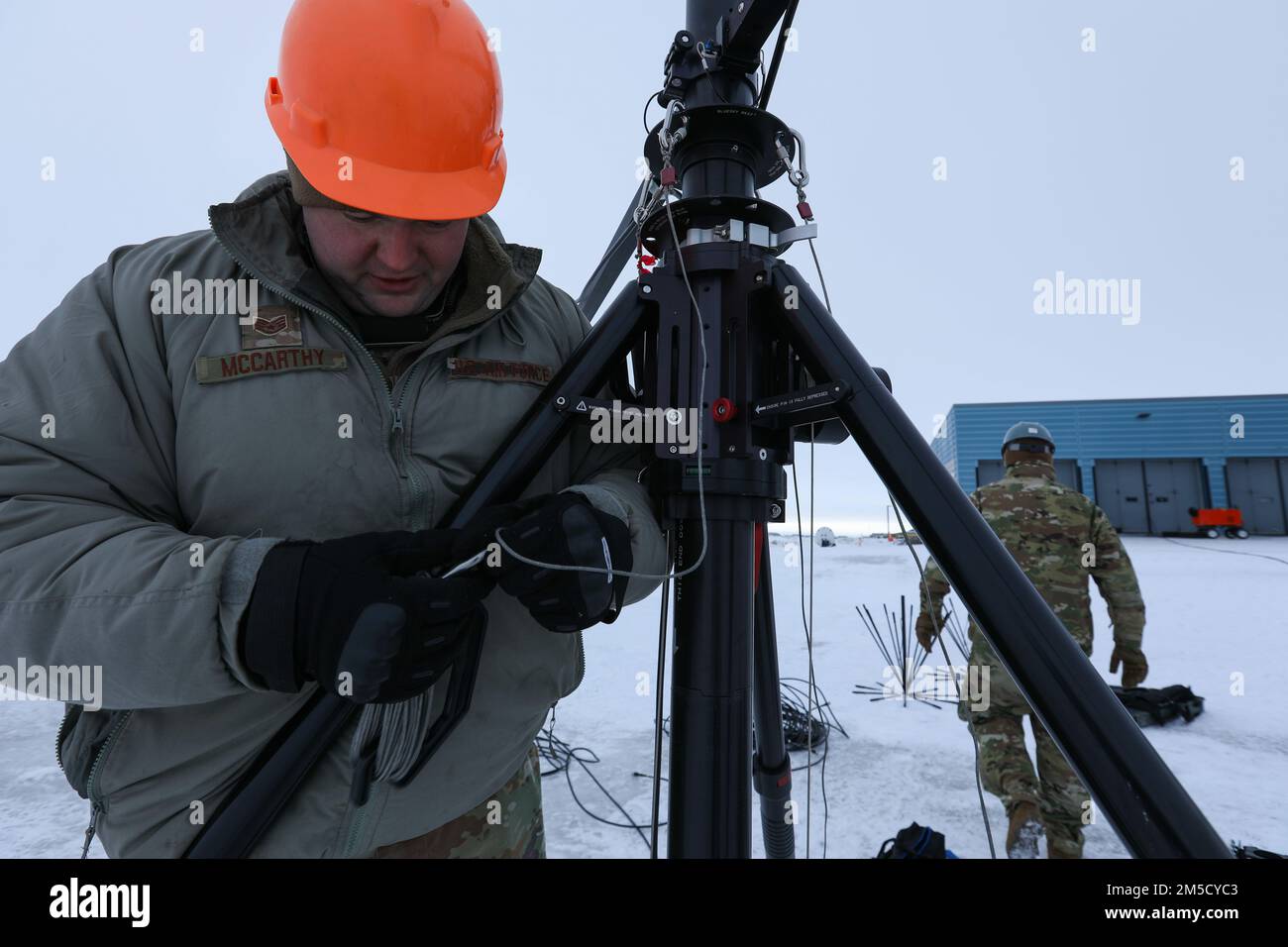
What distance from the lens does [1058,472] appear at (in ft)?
68.8

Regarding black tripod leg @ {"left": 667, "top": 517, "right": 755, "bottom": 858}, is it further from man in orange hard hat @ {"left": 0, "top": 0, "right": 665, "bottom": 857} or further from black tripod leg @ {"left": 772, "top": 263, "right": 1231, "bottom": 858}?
black tripod leg @ {"left": 772, "top": 263, "right": 1231, "bottom": 858}

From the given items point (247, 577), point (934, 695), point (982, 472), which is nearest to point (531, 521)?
point (247, 577)

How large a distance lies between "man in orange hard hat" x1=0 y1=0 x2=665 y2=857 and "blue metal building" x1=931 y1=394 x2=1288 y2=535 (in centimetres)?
2133

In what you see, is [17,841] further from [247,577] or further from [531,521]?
[531,521]

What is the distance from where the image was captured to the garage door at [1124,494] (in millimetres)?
20234

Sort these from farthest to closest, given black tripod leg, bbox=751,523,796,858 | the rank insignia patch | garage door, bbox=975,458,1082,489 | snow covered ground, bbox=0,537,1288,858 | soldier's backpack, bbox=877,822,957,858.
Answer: garage door, bbox=975,458,1082,489
snow covered ground, bbox=0,537,1288,858
soldier's backpack, bbox=877,822,957,858
black tripod leg, bbox=751,523,796,858
the rank insignia patch

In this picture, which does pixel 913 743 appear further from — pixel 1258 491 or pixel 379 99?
pixel 1258 491

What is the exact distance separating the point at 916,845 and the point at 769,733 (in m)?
1.40

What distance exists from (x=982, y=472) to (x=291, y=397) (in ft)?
87.0

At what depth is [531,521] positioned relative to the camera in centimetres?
92

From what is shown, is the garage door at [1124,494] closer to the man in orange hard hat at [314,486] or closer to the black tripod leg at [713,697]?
the black tripod leg at [713,697]

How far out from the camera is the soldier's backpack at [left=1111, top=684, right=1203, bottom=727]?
13.2 feet

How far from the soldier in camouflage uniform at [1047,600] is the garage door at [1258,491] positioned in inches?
912

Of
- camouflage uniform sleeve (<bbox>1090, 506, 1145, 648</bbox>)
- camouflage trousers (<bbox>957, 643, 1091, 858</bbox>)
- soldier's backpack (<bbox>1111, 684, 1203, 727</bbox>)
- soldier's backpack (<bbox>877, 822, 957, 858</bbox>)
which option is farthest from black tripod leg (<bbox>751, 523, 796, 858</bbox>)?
soldier's backpack (<bbox>1111, 684, 1203, 727</bbox>)
